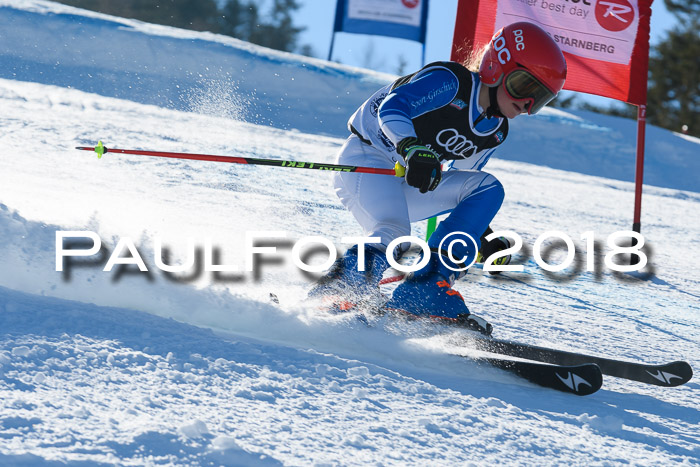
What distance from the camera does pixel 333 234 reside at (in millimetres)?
4496

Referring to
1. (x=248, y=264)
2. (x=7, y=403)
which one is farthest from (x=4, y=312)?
(x=248, y=264)

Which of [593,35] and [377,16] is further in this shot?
[377,16]

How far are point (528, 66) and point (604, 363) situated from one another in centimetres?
110

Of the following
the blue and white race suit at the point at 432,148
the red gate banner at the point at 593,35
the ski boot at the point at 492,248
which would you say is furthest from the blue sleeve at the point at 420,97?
the red gate banner at the point at 593,35

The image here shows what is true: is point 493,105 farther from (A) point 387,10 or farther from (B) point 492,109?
(A) point 387,10

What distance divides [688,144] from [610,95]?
22.9 ft

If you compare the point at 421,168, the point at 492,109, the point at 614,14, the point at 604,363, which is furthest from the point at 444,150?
the point at 614,14

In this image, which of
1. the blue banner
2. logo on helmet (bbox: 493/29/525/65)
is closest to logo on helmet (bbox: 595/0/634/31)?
logo on helmet (bbox: 493/29/525/65)

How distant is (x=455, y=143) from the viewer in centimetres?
303

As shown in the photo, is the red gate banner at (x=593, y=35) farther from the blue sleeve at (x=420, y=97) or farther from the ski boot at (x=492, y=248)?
the blue sleeve at (x=420, y=97)

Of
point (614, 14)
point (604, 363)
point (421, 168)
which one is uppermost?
point (614, 14)

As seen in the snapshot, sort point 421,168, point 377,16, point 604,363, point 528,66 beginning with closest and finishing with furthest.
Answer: point 604,363 → point 421,168 → point 528,66 → point 377,16

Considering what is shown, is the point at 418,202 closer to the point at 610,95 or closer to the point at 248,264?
the point at 248,264

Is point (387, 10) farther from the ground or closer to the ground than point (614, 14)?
farther from the ground
